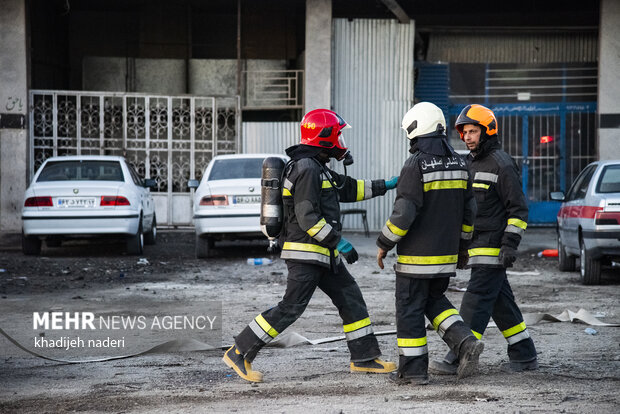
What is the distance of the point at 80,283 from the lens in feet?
36.4

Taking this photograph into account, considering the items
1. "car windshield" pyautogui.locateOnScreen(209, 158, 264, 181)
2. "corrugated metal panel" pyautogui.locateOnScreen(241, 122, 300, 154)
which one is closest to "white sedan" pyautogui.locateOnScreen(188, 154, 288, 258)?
"car windshield" pyautogui.locateOnScreen(209, 158, 264, 181)

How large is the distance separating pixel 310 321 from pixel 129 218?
5.98m

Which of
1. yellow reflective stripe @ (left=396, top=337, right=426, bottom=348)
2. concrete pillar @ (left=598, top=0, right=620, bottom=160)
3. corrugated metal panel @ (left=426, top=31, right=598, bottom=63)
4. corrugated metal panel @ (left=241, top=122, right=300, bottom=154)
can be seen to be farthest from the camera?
corrugated metal panel @ (left=426, top=31, right=598, bottom=63)

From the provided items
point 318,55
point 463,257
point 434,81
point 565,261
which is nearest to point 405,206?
point 463,257

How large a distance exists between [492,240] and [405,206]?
0.85 metres

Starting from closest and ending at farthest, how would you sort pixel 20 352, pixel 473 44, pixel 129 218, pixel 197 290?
pixel 20 352, pixel 197 290, pixel 129 218, pixel 473 44

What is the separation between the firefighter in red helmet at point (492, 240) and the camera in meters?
5.91

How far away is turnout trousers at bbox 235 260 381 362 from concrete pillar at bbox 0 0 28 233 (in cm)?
1289

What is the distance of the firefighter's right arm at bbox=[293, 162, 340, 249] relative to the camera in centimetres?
557

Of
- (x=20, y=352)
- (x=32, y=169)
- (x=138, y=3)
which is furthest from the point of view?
(x=138, y=3)

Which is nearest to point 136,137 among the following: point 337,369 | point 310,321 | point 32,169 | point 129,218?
point 32,169

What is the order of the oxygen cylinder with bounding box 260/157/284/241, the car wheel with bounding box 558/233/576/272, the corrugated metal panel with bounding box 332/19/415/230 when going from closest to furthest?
the oxygen cylinder with bounding box 260/157/284/241 → the car wheel with bounding box 558/233/576/272 → the corrugated metal panel with bounding box 332/19/415/230

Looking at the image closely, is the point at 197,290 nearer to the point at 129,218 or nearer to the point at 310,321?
the point at 310,321

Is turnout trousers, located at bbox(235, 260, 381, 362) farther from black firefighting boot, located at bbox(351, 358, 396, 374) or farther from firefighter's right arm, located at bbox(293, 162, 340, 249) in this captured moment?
firefighter's right arm, located at bbox(293, 162, 340, 249)
